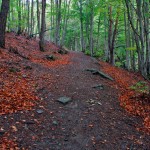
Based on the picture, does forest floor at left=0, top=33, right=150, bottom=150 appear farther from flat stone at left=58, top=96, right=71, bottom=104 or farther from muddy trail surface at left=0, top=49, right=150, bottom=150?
flat stone at left=58, top=96, right=71, bottom=104

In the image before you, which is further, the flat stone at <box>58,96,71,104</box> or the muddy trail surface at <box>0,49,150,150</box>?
the flat stone at <box>58,96,71,104</box>

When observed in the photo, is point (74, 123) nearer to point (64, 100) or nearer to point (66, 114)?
point (66, 114)

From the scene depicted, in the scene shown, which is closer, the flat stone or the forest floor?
the forest floor

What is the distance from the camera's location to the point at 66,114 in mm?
7020

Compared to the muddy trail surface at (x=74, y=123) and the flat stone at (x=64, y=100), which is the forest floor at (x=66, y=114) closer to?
the muddy trail surface at (x=74, y=123)

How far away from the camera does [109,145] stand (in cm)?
579

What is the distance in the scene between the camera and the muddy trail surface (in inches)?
219

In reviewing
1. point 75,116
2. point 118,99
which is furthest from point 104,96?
Answer: point 75,116

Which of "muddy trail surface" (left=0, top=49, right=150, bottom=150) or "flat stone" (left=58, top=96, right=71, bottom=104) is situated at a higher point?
"flat stone" (left=58, top=96, right=71, bottom=104)

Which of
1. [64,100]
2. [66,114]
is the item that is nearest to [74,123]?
[66,114]

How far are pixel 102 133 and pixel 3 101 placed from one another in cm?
297

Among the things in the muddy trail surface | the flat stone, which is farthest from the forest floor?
the flat stone

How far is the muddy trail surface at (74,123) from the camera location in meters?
5.56

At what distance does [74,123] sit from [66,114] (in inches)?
22.1
